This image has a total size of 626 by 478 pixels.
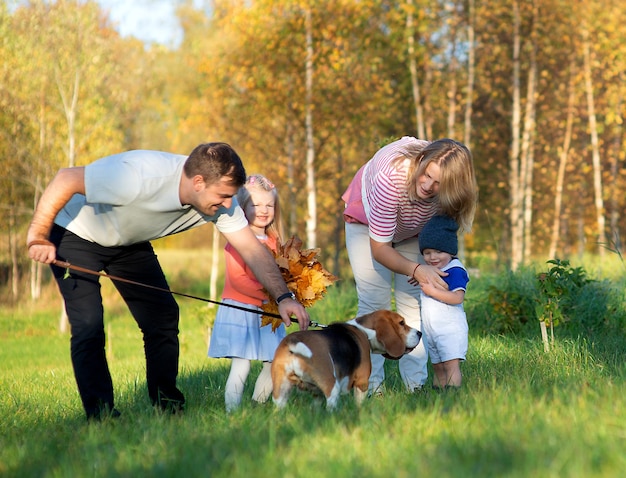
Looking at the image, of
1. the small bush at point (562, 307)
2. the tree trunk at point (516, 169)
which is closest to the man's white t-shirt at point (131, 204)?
the small bush at point (562, 307)

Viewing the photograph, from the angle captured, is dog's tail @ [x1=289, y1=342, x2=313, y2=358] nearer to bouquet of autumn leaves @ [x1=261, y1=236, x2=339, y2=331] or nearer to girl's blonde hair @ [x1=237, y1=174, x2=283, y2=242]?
bouquet of autumn leaves @ [x1=261, y1=236, x2=339, y2=331]

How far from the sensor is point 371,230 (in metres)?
5.70

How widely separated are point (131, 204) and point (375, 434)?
7.84ft

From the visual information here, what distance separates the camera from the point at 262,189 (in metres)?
6.32

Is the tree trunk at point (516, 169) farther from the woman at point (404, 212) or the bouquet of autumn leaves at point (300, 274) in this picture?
the bouquet of autumn leaves at point (300, 274)

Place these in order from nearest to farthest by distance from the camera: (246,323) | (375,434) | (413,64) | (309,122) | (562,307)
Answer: (375,434), (246,323), (562,307), (309,122), (413,64)

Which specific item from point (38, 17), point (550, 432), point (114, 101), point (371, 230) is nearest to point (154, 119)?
point (114, 101)

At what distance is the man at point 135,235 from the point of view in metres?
5.15

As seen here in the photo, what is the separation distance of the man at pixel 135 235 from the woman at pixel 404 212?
831 mm

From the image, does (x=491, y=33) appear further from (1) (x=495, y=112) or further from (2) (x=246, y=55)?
(2) (x=246, y=55)

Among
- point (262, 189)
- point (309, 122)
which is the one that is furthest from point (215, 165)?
point (309, 122)

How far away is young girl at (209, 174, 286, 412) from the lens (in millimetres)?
6012

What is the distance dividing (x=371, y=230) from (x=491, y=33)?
57.8 ft

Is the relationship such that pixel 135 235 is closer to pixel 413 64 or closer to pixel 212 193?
pixel 212 193
